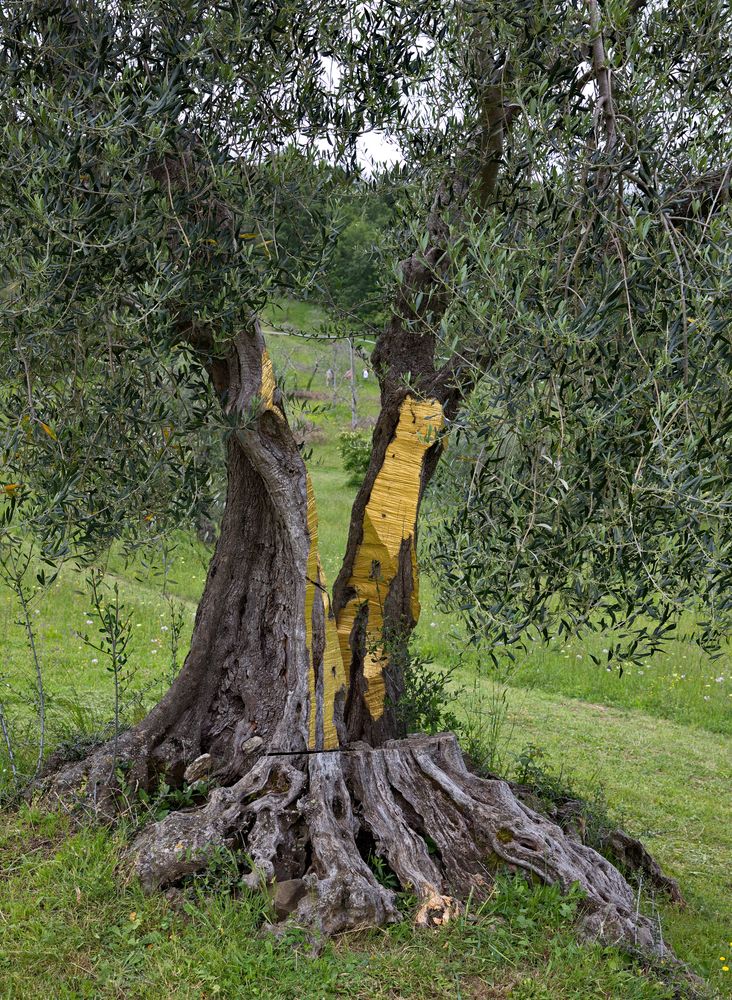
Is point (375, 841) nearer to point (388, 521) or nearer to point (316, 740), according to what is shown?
point (316, 740)

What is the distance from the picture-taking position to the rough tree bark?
20.0 ft

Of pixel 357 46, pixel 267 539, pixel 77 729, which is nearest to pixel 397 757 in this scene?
pixel 267 539

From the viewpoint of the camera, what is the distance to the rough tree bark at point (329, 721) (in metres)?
6.08

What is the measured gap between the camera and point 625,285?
472 centimetres

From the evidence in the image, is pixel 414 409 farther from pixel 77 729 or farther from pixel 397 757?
pixel 77 729

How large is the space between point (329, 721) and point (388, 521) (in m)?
1.64

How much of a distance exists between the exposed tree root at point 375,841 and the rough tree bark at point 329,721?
13 millimetres

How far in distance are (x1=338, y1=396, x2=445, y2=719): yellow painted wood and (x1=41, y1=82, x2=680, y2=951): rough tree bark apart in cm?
1

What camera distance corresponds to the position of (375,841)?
638 cm

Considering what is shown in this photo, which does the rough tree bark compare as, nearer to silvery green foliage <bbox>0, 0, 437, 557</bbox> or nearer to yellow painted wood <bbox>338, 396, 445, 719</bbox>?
yellow painted wood <bbox>338, 396, 445, 719</bbox>

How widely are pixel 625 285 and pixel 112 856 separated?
4.94 meters

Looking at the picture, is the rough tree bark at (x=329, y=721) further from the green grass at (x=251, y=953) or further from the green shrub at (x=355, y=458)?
the green shrub at (x=355, y=458)

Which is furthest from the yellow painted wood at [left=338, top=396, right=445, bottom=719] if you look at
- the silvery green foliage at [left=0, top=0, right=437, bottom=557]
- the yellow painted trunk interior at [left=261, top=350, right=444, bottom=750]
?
the silvery green foliage at [left=0, top=0, right=437, bottom=557]

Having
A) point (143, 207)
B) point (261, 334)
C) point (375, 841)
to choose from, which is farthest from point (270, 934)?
point (143, 207)
